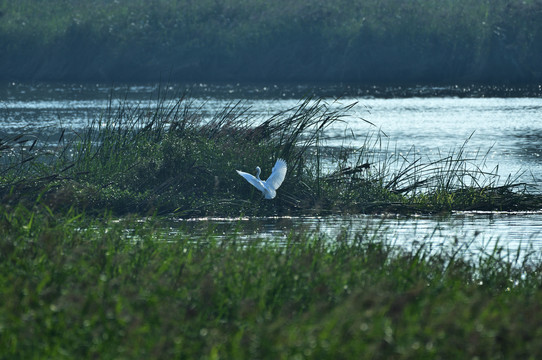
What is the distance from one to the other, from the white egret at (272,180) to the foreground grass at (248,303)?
319 cm

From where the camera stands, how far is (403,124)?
25.8 m

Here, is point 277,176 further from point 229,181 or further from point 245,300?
point 245,300

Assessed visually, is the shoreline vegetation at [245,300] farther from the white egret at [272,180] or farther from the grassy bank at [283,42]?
the grassy bank at [283,42]

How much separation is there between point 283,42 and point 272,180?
32821 millimetres

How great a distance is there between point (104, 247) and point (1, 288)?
1.18 m

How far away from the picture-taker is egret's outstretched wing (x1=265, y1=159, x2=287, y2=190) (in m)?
10.6

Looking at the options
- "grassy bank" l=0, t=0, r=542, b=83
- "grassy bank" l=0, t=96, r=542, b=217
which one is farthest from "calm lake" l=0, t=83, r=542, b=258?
"grassy bank" l=0, t=0, r=542, b=83

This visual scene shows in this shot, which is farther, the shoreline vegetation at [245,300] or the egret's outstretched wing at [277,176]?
the egret's outstretched wing at [277,176]

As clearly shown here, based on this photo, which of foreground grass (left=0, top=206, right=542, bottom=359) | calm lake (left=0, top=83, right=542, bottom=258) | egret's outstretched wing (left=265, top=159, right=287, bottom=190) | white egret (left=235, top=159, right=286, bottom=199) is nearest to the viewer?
foreground grass (left=0, top=206, right=542, bottom=359)

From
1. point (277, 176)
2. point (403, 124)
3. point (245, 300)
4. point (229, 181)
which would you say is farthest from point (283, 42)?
point (245, 300)

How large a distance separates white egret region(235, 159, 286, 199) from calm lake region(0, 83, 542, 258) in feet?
1.32

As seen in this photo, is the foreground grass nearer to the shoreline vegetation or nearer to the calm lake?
the shoreline vegetation

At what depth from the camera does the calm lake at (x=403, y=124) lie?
399 inches

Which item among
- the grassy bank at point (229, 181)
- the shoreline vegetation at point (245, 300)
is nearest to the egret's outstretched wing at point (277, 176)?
the grassy bank at point (229, 181)
